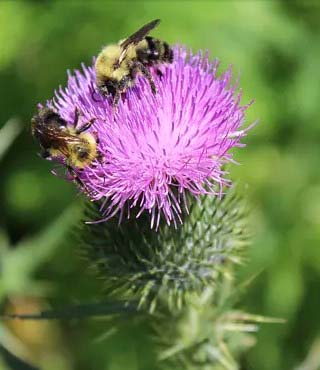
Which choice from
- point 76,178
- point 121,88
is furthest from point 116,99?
point 76,178

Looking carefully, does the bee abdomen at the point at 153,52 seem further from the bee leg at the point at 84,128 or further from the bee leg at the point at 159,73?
the bee leg at the point at 84,128

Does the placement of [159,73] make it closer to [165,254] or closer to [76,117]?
[76,117]

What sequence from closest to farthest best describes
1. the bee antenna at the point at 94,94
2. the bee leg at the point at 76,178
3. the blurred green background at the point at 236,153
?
the bee leg at the point at 76,178
the bee antenna at the point at 94,94
the blurred green background at the point at 236,153

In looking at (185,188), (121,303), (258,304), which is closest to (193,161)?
Answer: (185,188)

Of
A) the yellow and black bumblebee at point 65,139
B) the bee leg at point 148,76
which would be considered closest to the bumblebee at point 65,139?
the yellow and black bumblebee at point 65,139

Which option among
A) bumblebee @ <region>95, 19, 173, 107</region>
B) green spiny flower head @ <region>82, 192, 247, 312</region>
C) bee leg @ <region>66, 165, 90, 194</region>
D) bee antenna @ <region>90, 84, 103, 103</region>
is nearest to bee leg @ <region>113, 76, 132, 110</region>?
bumblebee @ <region>95, 19, 173, 107</region>
